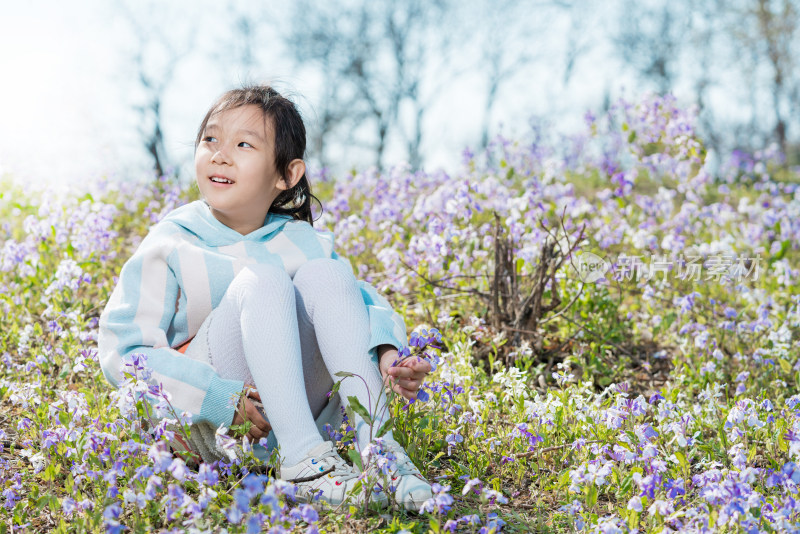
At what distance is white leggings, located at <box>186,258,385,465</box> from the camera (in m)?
2.22

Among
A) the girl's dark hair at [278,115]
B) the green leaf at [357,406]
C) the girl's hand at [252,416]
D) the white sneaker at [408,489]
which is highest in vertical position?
the girl's dark hair at [278,115]

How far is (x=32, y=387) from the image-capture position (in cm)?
290

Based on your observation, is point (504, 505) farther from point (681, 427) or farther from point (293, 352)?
point (293, 352)

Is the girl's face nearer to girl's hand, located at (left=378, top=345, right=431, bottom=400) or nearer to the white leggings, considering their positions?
the white leggings

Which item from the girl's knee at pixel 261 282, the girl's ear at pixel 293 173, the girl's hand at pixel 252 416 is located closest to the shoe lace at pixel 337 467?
the girl's hand at pixel 252 416

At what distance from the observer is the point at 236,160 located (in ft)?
8.66

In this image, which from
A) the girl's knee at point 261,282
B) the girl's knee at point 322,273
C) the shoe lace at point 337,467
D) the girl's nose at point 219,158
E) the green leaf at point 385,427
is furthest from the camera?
the girl's nose at point 219,158

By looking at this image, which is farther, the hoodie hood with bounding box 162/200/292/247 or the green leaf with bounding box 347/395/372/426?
Answer: the hoodie hood with bounding box 162/200/292/247

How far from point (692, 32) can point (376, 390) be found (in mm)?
19273

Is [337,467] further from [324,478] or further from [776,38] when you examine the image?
[776,38]

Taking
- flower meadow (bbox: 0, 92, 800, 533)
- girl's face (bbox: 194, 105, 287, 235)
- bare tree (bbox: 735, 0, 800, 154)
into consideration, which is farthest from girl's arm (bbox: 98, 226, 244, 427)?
bare tree (bbox: 735, 0, 800, 154)

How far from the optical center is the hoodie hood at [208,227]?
8.84 feet

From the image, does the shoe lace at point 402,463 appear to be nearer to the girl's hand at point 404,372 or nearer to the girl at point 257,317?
the girl at point 257,317

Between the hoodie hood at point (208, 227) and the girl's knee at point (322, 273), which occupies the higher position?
the hoodie hood at point (208, 227)
